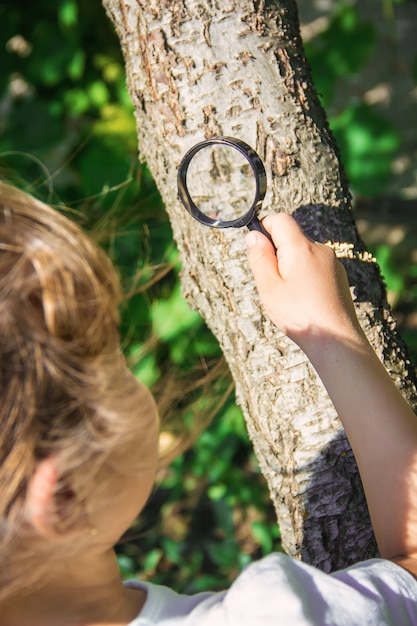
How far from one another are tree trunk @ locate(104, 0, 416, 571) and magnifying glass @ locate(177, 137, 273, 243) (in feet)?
0.10

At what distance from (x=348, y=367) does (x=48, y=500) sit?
44cm

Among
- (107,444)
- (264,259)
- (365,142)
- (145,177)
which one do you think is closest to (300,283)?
(264,259)

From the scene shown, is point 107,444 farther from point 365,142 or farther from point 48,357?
point 365,142

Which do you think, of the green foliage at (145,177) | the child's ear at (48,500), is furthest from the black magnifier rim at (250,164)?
the green foliage at (145,177)

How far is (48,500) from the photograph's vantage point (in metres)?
0.76

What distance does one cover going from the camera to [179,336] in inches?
85.1

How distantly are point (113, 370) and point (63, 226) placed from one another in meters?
0.18

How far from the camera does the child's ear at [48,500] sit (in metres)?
0.75

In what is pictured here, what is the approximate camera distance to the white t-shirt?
81cm

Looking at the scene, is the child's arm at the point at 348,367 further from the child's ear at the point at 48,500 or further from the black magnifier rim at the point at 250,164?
the child's ear at the point at 48,500

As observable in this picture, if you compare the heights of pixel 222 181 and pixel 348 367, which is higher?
pixel 222 181

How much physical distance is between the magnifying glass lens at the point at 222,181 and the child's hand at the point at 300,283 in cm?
11

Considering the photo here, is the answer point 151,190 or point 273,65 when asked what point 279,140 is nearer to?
point 273,65

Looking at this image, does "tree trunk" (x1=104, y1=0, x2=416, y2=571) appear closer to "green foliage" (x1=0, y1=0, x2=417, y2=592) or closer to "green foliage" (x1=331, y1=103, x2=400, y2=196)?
"green foliage" (x1=0, y1=0, x2=417, y2=592)
